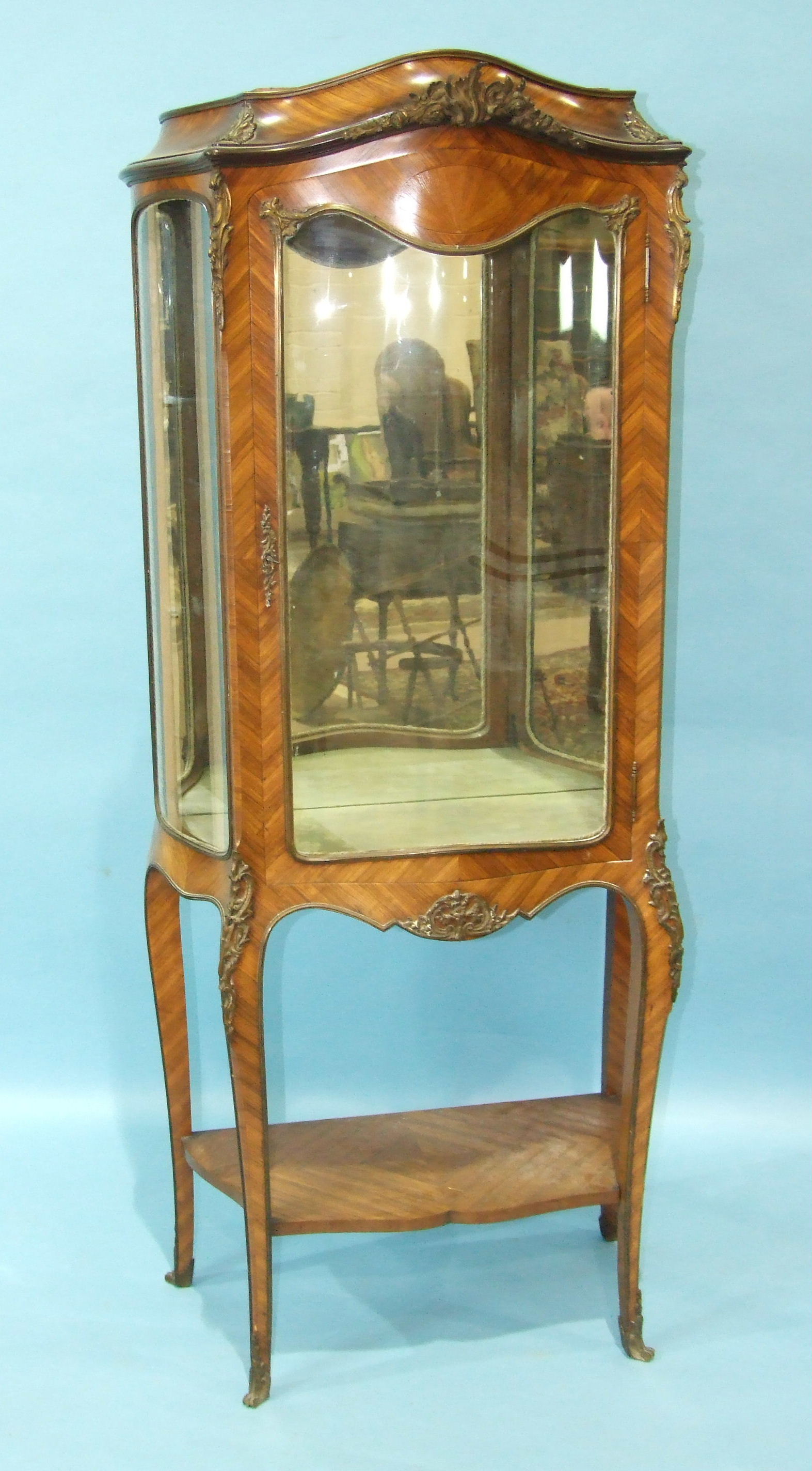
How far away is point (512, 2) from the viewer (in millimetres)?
2744

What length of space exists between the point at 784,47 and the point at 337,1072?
6.67 feet

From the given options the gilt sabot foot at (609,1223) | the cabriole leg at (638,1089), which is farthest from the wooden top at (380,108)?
the gilt sabot foot at (609,1223)

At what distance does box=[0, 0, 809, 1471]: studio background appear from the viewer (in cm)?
234

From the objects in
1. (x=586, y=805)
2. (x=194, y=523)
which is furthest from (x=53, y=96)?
(x=586, y=805)

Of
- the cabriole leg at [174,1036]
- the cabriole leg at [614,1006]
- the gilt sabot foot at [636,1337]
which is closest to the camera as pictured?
the gilt sabot foot at [636,1337]

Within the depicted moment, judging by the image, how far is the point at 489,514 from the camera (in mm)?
2211

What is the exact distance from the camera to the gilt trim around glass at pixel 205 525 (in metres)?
2.06

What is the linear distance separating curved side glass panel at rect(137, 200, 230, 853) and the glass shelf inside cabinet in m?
0.12

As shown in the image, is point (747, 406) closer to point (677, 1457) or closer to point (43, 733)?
point (43, 733)

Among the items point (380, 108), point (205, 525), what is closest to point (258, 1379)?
point (205, 525)

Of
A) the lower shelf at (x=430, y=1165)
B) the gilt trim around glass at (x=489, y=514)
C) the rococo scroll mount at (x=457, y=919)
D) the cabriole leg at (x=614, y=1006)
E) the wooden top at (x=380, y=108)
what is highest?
the wooden top at (x=380, y=108)

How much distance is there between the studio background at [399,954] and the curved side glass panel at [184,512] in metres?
0.57

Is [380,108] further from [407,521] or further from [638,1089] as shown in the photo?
[638,1089]

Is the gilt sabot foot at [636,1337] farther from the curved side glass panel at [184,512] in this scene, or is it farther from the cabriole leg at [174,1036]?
the curved side glass panel at [184,512]
